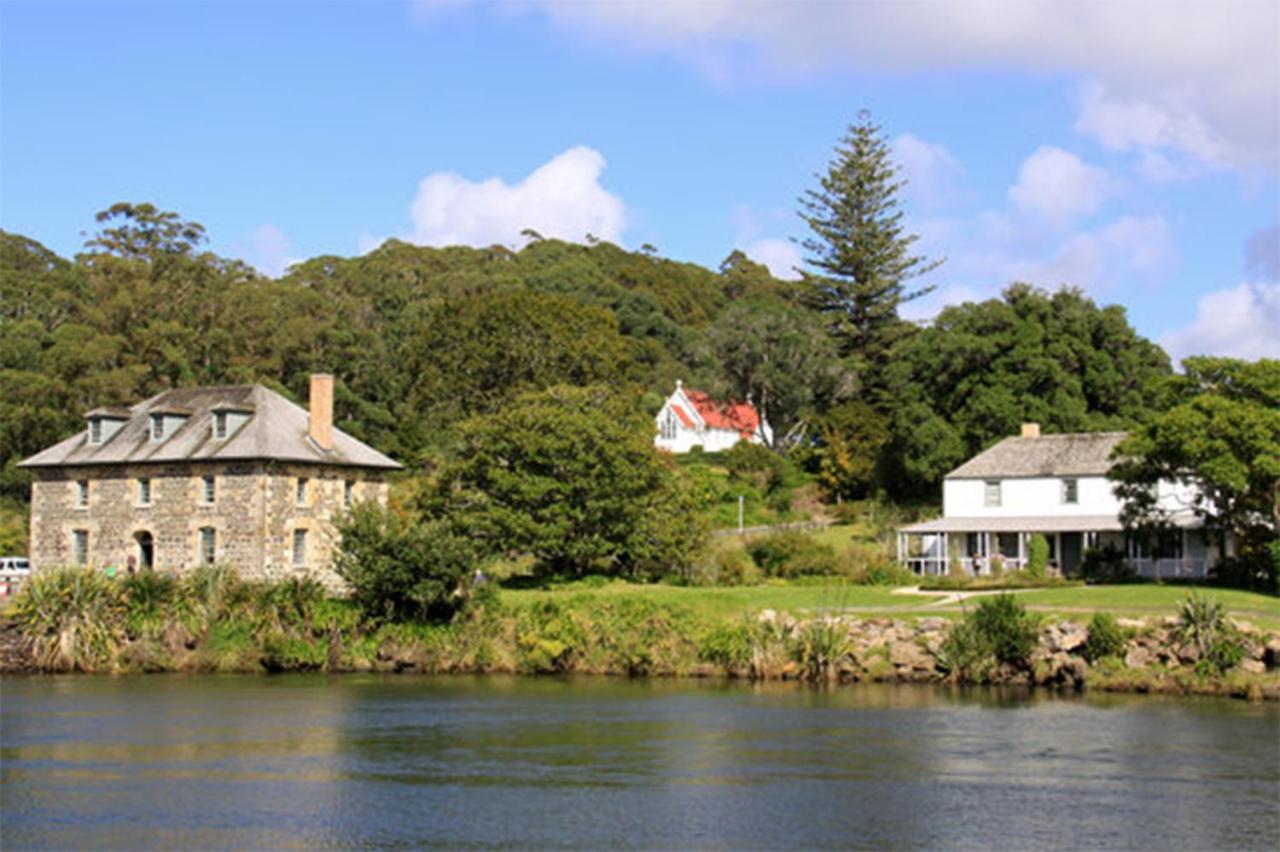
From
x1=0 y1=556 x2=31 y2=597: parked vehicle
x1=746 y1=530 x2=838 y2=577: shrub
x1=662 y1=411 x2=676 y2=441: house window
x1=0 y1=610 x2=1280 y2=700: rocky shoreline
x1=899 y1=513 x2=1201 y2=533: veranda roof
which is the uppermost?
x1=662 y1=411 x2=676 y2=441: house window

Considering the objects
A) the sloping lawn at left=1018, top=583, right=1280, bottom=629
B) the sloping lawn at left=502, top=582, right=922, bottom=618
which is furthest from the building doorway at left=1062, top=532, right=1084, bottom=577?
the sloping lawn at left=502, top=582, right=922, bottom=618

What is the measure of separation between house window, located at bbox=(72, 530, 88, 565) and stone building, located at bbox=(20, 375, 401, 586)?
4cm

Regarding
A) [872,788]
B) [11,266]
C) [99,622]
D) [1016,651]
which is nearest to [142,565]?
[99,622]

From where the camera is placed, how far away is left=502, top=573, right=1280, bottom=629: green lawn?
43656 millimetres

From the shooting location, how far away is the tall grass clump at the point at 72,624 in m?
47.7

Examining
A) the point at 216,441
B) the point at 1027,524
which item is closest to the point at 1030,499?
the point at 1027,524

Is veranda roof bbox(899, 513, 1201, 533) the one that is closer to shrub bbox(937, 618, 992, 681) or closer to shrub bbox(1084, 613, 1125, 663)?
shrub bbox(1084, 613, 1125, 663)

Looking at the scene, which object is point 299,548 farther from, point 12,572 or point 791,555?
point 791,555

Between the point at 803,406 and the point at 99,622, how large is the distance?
4775cm

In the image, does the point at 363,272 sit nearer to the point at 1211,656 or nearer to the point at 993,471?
the point at 993,471

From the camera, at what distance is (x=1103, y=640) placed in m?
40.2

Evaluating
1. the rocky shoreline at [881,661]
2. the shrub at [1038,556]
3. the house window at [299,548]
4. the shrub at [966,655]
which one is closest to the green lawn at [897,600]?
the rocky shoreline at [881,661]

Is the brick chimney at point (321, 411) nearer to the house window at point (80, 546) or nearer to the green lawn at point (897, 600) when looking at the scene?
the house window at point (80, 546)

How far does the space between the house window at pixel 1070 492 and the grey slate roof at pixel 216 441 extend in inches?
1012
